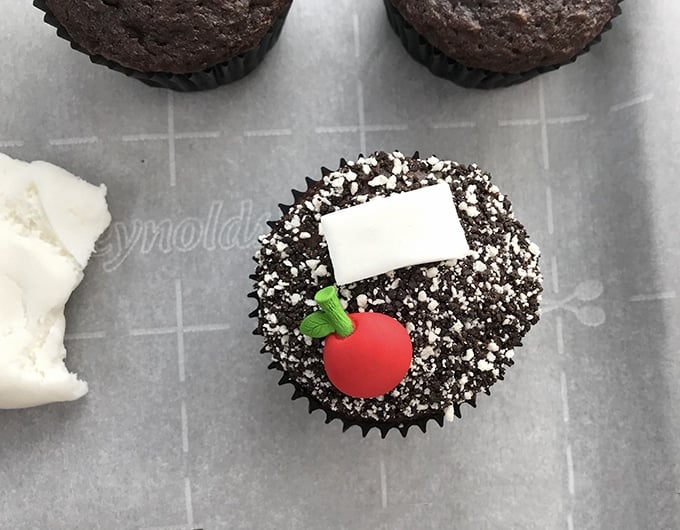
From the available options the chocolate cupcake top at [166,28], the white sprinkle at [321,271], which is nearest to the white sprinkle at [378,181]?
the white sprinkle at [321,271]

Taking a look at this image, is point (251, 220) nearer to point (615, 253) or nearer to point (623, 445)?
point (615, 253)

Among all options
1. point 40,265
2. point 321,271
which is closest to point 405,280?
point 321,271

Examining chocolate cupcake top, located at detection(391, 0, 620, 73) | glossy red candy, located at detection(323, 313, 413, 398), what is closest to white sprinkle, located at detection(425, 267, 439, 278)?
glossy red candy, located at detection(323, 313, 413, 398)

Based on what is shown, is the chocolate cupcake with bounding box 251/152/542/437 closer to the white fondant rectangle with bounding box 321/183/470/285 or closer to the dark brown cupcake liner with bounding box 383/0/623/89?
the white fondant rectangle with bounding box 321/183/470/285

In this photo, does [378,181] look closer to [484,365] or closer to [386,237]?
[386,237]

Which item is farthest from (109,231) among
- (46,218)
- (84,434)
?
(84,434)

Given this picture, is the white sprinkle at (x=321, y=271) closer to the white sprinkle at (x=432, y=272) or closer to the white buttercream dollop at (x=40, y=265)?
the white sprinkle at (x=432, y=272)
